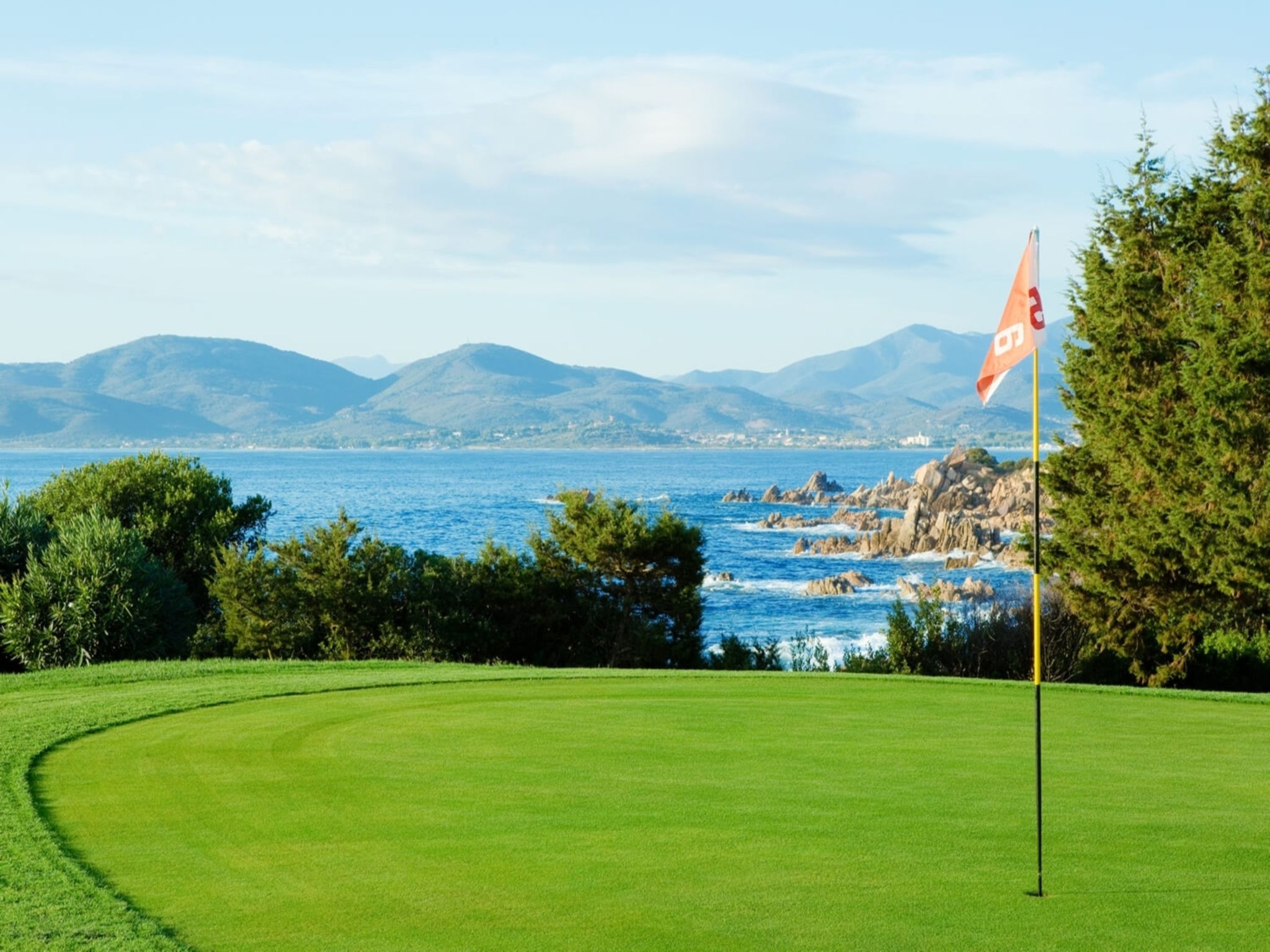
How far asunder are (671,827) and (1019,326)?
3965 millimetres

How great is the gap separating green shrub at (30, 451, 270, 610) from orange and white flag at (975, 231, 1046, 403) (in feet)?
82.9

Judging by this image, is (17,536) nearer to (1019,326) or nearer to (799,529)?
(1019,326)

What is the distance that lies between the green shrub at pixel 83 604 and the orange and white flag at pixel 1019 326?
1879 centimetres

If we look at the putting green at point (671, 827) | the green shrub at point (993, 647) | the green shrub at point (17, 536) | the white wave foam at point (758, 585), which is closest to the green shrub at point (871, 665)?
the green shrub at point (993, 647)

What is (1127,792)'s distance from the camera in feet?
28.8

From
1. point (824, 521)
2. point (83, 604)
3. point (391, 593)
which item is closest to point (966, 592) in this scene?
point (391, 593)

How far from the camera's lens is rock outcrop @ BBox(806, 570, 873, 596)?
59062 millimetres

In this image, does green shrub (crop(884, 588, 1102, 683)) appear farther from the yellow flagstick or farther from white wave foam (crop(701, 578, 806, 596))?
white wave foam (crop(701, 578, 806, 596))

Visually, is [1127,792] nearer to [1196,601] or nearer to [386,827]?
[386,827]

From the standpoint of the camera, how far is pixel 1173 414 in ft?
81.3

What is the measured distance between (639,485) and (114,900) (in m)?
158

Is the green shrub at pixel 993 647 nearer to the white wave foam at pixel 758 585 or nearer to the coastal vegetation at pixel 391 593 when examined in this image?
the coastal vegetation at pixel 391 593

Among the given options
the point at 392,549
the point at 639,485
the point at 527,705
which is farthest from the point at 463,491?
the point at 527,705

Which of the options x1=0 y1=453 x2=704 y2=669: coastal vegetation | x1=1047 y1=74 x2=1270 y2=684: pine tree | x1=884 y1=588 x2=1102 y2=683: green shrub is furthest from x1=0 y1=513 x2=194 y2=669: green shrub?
x1=1047 y1=74 x2=1270 y2=684: pine tree
